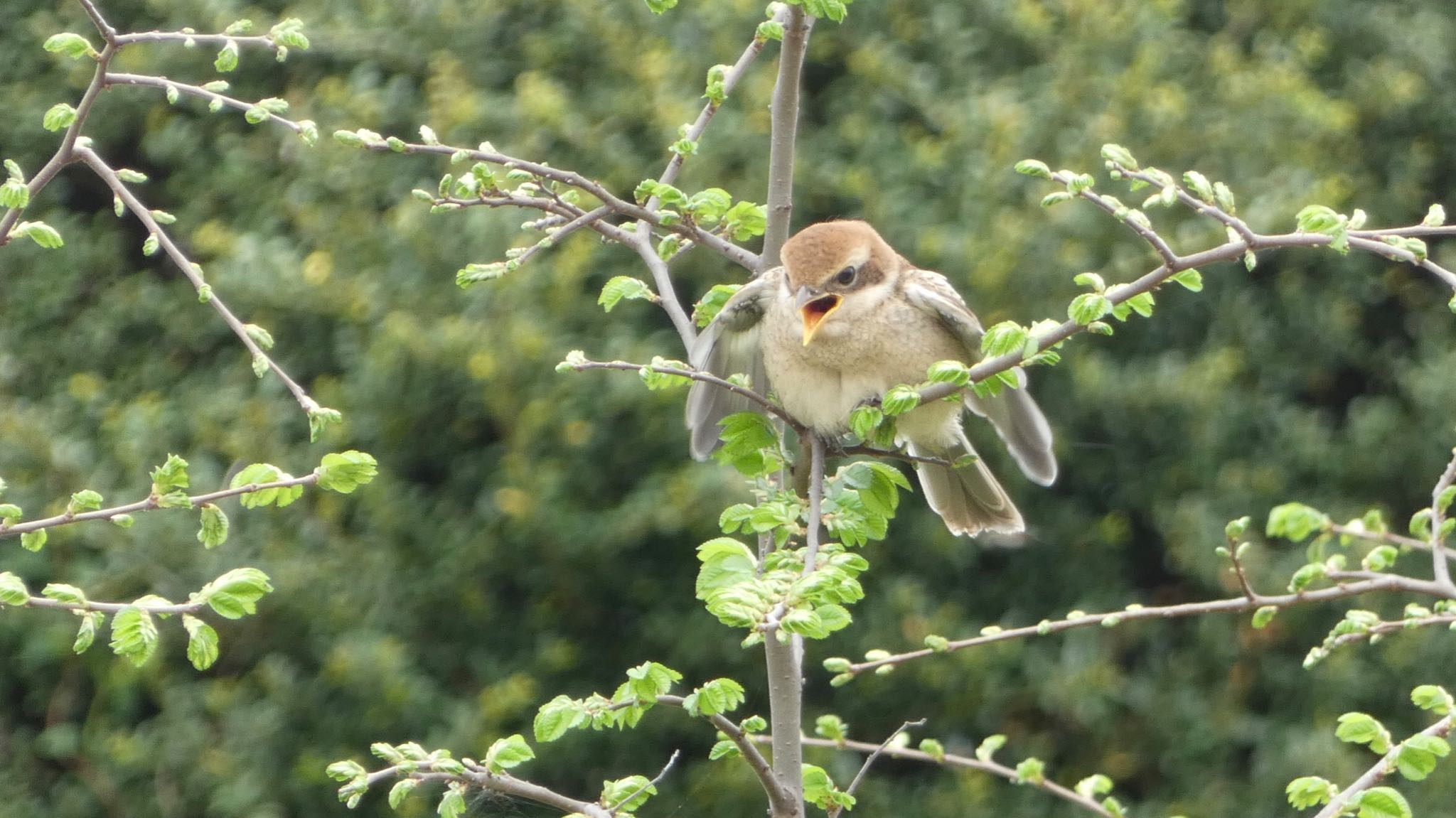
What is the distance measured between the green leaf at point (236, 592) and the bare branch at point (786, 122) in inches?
34.6

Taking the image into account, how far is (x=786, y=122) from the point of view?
242cm

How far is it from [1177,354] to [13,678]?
362 centimetres

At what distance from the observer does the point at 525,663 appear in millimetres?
4945

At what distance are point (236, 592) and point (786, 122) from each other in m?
1.02

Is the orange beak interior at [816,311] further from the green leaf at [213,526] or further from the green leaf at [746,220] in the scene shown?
the green leaf at [213,526]

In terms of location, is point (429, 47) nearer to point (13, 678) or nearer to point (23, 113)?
point (23, 113)

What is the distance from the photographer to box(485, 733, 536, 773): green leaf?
2.11 metres

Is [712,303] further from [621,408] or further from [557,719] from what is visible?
[621,408]

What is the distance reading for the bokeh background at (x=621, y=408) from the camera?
182 inches

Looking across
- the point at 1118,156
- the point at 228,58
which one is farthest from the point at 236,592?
the point at 1118,156

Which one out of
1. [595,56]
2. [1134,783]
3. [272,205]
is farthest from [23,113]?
[1134,783]

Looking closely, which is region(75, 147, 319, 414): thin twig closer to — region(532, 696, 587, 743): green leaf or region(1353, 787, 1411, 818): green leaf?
region(532, 696, 587, 743): green leaf

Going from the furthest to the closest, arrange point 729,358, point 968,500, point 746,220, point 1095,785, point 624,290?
1. point 968,500
2. point 729,358
3. point 746,220
4. point 624,290
5. point 1095,785

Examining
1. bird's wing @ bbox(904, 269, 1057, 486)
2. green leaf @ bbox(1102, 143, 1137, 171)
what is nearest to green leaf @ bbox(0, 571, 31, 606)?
green leaf @ bbox(1102, 143, 1137, 171)
